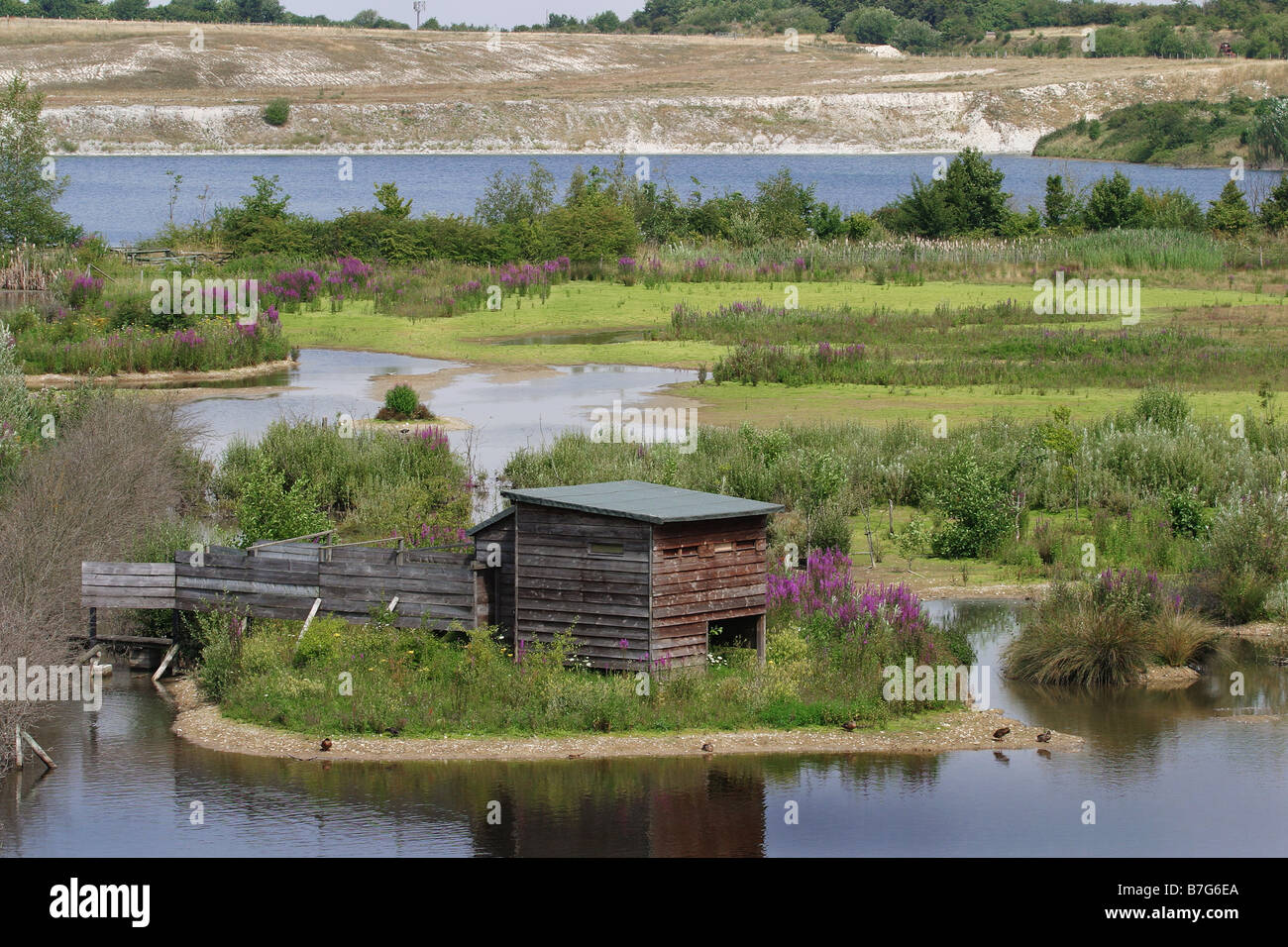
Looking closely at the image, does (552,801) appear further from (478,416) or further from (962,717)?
(478,416)

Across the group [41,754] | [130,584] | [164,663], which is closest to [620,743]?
[41,754]

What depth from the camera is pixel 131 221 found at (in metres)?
91.1

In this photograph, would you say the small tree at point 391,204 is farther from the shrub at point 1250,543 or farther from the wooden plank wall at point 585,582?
the wooden plank wall at point 585,582

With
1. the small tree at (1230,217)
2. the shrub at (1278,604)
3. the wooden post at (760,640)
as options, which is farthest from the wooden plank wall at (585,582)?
the small tree at (1230,217)

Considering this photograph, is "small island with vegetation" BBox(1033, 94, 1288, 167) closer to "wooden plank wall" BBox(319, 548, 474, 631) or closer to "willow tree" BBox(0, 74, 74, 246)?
"willow tree" BBox(0, 74, 74, 246)

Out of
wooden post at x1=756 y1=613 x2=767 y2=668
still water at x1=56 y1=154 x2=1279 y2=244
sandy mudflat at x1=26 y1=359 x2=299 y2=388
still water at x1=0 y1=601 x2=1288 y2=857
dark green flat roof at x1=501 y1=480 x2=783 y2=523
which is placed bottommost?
still water at x1=0 y1=601 x2=1288 y2=857

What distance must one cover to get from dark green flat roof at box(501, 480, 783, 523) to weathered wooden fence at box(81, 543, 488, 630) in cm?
140

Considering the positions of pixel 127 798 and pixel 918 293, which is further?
pixel 918 293

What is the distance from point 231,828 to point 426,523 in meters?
10.7

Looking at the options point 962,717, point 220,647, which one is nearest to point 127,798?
point 220,647

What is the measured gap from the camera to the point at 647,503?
18797 mm

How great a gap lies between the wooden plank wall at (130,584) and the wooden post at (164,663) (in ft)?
1.94

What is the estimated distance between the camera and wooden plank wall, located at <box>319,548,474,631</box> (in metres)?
19.9

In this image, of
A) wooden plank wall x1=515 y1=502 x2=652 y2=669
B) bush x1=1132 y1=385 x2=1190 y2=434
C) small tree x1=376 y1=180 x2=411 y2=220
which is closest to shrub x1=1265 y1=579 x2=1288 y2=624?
bush x1=1132 y1=385 x2=1190 y2=434
